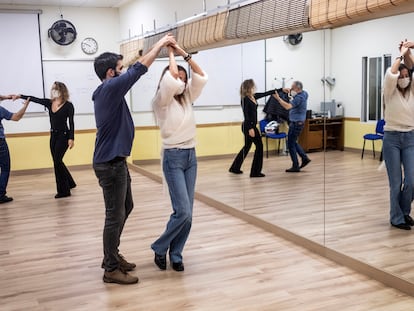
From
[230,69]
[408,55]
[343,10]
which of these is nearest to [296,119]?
[343,10]

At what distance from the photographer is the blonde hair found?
5.15 metres

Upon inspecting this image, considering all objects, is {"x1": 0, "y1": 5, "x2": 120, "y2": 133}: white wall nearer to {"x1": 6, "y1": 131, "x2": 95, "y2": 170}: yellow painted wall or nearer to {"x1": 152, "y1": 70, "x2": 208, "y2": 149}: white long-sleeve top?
{"x1": 6, "y1": 131, "x2": 95, "y2": 170}: yellow painted wall

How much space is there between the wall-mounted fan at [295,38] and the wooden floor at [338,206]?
955mm

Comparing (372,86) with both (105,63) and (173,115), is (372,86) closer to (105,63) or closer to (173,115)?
(173,115)

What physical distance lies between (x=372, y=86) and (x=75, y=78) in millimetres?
6080

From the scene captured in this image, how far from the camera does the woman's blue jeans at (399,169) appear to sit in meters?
3.59

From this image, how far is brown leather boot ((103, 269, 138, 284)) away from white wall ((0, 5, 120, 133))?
5.55 m

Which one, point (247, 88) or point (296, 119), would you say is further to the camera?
point (247, 88)

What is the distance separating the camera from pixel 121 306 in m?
3.04

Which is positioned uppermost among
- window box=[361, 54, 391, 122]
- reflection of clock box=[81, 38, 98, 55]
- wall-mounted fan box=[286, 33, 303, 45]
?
reflection of clock box=[81, 38, 98, 55]

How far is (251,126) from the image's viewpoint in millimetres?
5152

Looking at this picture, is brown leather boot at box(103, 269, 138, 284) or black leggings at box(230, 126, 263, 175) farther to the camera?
black leggings at box(230, 126, 263, 175)

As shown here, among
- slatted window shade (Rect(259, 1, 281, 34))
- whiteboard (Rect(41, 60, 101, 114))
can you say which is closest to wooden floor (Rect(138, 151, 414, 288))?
slatted window shade (Rect(259, 1, 281, 34))

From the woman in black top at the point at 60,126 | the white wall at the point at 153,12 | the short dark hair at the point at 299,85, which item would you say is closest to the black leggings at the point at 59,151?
the woman in black top at the point at 60,126
